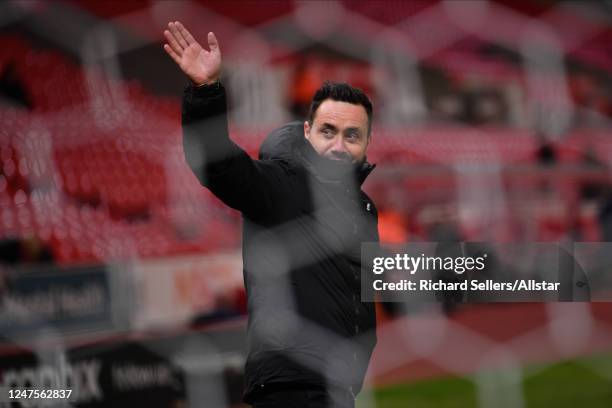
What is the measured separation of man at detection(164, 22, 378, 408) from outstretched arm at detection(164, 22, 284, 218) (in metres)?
0.05

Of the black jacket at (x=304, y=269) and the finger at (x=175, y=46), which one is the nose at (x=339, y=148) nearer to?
the black jacket at (x=304, y=269)

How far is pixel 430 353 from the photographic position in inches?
101

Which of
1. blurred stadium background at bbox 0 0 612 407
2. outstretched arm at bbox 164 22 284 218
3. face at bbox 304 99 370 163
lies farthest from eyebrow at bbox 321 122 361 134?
blurred stadium background at bbox 0 0 612 407

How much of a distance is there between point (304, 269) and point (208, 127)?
0.65 ft

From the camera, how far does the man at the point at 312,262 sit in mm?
935

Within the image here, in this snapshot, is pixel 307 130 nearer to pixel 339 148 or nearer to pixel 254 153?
pixel 339 148

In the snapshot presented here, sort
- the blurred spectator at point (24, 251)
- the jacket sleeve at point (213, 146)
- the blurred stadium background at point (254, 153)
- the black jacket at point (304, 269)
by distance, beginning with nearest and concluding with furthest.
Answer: the jacket sleeve at point (213, 146)
the black jacket at point (304, 269)
the blurred spectator at point (24, 251)
the blurred stadium background at point (254, 153)

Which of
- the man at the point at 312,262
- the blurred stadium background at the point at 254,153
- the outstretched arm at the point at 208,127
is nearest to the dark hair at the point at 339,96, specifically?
the man at the point at 312,262

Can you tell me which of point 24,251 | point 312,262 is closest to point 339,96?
point 312,262

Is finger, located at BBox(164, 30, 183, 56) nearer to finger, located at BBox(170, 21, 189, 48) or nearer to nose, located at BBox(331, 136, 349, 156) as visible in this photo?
finger, located at BBox(170, 21, 189, 48)

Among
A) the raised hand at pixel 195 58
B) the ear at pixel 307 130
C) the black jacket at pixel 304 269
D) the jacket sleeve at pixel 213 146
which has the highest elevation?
the raised hand at pixel 195 58

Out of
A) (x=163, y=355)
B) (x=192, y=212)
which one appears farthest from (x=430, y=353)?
(x=163, y=355)

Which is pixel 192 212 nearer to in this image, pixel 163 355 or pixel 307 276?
pixel 163 355

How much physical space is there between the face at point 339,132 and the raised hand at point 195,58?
5.7 inches
